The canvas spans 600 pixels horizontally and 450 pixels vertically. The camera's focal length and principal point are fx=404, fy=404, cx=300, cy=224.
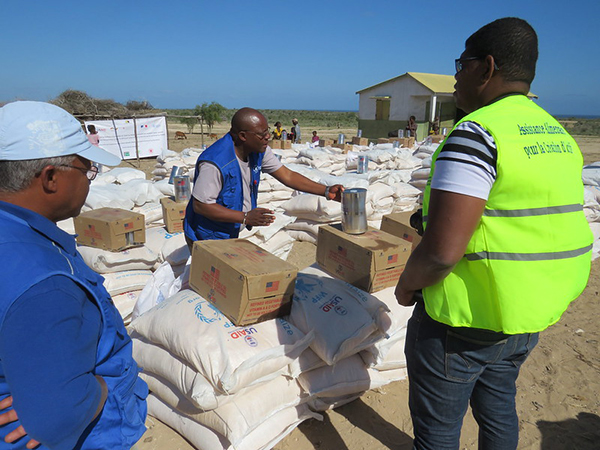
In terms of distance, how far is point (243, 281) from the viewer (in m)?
1.77

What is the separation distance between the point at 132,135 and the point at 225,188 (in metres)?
10.8

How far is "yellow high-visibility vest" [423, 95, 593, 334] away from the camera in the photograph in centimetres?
98

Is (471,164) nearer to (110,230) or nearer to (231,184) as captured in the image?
(231,184)

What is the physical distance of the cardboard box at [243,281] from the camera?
1.81 m

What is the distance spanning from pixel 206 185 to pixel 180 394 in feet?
3.49

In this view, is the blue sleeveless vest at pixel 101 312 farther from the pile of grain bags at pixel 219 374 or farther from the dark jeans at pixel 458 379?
the dark jeans at pixel 458 379

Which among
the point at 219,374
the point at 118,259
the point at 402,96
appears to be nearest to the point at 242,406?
the point at 219,374

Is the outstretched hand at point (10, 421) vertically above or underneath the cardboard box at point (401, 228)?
above

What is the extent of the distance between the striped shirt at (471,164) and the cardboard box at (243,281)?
3.41ft

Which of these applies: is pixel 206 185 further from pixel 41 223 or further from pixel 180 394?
pixel 41 223

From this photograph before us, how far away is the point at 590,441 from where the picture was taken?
200 cm

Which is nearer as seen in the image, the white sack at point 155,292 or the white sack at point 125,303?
the white sack at point 155,292

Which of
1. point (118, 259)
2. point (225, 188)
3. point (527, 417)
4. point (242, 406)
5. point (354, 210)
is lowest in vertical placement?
point (527, 417)

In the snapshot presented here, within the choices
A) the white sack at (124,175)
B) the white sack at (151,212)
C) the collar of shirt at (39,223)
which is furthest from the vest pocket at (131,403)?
the white sack at (124,175)
